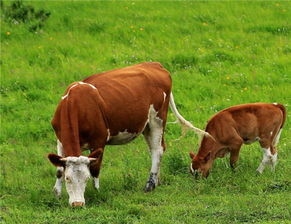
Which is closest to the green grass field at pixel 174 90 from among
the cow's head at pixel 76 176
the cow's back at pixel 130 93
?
the cow's head at pixel 76 176

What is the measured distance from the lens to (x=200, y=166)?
10.9 meters

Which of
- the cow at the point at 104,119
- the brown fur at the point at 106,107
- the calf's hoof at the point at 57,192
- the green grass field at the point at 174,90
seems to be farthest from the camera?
the calf's hoof at the point at 57,192

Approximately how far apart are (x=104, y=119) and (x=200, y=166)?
5.87 feet

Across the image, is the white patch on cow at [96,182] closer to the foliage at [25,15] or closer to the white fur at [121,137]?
the white fur at [121,137]

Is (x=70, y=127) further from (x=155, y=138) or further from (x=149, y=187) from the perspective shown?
(x=155, y=138)

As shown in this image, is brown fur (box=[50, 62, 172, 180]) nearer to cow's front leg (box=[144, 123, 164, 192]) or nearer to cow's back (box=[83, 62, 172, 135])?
cow's back (box=[83, 62, 172, 135])

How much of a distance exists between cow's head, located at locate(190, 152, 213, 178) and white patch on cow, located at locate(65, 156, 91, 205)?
2221mm

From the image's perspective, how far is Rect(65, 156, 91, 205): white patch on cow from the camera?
9172 millimetres

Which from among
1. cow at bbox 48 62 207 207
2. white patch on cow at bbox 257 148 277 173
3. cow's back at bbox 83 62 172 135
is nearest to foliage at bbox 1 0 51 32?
cow at bbox 48 62 207 207

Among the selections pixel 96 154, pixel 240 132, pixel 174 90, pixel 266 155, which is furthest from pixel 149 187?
pixel 174 90

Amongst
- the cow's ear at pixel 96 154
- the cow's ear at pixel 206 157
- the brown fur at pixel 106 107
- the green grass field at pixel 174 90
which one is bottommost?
the green grass field at pixel 174 90

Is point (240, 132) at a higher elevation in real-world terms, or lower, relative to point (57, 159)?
lower

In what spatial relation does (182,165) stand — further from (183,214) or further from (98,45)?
(98,45)

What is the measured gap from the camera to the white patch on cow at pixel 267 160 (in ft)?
36.0
